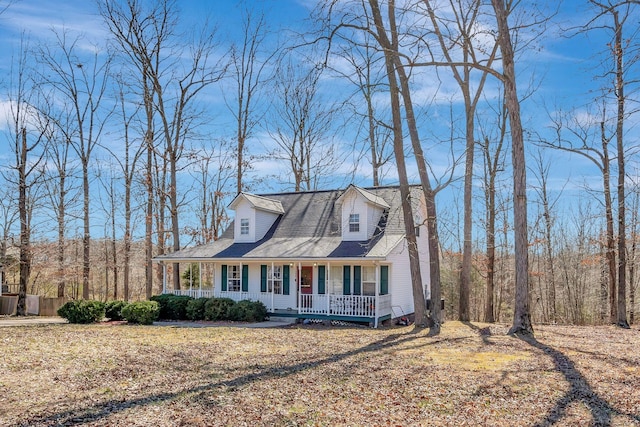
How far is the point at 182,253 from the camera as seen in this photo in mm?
21812

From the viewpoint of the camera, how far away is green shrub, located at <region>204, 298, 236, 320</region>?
1838cm

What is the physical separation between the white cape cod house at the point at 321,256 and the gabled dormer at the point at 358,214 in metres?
0.04

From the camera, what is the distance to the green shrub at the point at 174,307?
63.1 ft

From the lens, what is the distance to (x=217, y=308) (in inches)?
726

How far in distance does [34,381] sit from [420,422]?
6.10 meters

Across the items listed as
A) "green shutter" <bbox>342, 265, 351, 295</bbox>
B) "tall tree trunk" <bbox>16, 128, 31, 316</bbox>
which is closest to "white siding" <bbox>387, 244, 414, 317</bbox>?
"green shutter" <bbox>342, 265, 351, 295</bbox>

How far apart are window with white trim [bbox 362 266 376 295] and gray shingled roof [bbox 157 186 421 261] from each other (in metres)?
1.03

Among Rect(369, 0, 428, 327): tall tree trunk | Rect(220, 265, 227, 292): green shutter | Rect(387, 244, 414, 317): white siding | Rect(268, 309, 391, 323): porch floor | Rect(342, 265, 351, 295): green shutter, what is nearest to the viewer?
Rect(369, 0, 428, 327): tall tree trunk

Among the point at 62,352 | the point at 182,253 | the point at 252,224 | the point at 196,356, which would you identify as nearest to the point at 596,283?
the point at 252,224

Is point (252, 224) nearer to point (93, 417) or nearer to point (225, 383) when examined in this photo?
point (225, 383)

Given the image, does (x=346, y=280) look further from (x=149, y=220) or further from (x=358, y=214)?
(x=149, y=220)

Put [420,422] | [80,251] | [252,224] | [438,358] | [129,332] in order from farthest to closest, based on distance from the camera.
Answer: [80,251], [252,224], [129,332], [438,358], [420,422]

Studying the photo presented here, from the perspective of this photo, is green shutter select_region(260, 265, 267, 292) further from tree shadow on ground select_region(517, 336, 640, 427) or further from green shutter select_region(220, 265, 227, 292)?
A: tree shadow on ground select_region(517, 336, 640, 427)

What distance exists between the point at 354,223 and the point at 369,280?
2.35 metres
